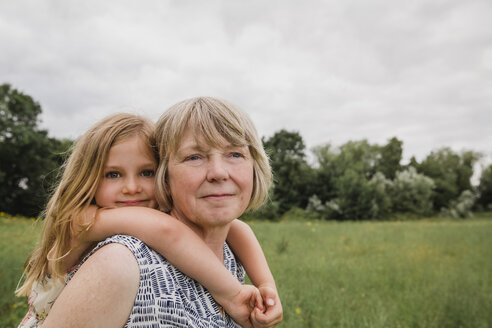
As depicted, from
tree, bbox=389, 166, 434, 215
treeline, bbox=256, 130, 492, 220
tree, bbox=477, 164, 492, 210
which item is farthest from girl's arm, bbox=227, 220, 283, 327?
tree, bbox=477, 164, 492, 210

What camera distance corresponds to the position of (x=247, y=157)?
1266 millimetres

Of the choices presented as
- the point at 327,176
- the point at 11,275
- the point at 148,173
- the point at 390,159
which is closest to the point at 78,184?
the point at 148,173

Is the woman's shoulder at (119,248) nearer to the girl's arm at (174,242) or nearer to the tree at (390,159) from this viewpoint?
the girl's arm at (174,242)

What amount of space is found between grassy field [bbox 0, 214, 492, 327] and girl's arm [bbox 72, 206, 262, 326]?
5.36 ft

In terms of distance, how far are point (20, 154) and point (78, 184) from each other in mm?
26334

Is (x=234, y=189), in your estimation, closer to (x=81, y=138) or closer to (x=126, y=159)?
(x=126, y=159)

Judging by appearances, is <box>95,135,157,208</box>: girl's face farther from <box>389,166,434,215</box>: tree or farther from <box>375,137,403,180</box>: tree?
<box>375,137,403,180</box>: tree

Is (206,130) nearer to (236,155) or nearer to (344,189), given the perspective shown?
(236,155)

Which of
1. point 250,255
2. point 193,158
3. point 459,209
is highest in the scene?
point 193,158

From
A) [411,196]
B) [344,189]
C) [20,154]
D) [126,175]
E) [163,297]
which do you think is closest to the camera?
[163,297]

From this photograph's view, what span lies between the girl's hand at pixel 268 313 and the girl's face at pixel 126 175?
61 cm

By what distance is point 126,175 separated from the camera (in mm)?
1367

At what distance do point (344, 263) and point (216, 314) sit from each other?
Answer: 6016 millimetres

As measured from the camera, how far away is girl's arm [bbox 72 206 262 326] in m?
1.08
